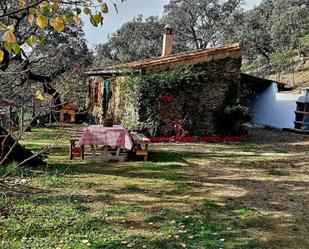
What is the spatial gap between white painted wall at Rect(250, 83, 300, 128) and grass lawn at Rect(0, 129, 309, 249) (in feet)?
35.7

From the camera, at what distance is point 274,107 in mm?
23047

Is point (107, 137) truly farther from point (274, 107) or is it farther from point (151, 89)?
point (274, 107)

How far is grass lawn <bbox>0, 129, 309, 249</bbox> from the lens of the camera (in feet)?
16.5

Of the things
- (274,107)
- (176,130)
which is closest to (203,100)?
(176,130)

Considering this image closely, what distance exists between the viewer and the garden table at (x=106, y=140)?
10562 mm

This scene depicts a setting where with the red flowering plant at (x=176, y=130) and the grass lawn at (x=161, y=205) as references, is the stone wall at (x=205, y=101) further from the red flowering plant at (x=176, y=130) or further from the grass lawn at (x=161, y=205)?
the grass lawn at (x=161, y=205)

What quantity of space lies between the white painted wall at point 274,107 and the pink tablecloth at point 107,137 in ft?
38.8

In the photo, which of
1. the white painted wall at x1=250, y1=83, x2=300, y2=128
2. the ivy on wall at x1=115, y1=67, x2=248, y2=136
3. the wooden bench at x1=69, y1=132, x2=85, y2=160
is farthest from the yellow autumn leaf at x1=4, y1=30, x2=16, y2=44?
the white painted wall at x1=250, y1=83, x2=300, y2=128

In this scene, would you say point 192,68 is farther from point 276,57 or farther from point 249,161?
point 276,57

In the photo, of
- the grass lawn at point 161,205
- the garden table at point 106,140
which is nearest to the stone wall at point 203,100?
the garden table at point 106,140

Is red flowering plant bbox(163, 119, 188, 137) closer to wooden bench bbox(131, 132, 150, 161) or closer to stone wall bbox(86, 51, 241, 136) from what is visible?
stone wall bbox(86, 51, 241, 136)

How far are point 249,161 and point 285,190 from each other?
3.40m

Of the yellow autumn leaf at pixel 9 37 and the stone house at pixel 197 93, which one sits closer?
the yellow autumn leaf at pixel 9 37

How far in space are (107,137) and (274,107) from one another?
49.3ft
